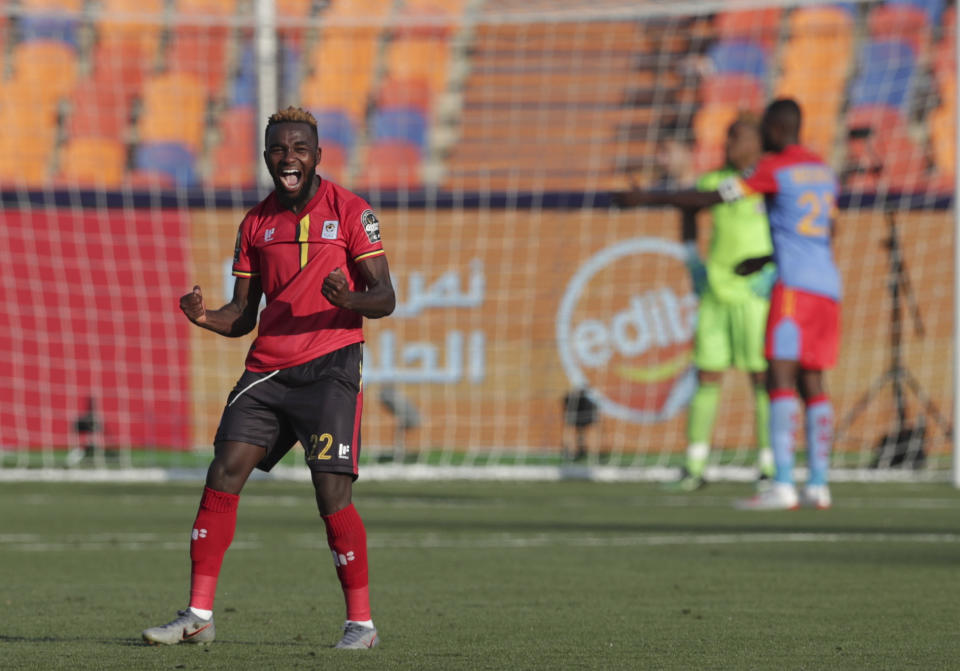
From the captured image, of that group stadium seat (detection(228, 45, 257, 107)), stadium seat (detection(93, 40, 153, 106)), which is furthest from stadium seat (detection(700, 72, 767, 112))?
stadium seat (detection(93, 40, 153, 106))

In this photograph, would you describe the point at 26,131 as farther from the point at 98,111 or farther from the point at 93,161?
the point at 98,111

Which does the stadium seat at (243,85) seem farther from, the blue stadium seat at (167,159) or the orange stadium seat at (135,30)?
the orange stadium seat at (135,30)

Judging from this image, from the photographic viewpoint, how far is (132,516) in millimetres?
9500

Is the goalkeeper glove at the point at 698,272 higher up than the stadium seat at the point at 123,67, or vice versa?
the stadium seat at the point at 123,67

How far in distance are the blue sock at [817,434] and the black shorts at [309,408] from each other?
15.8 feet

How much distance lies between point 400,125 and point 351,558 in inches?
629

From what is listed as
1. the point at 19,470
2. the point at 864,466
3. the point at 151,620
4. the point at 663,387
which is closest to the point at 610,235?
the point at 663,387

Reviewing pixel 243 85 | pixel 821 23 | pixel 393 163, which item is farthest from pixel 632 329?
pixel 243 85

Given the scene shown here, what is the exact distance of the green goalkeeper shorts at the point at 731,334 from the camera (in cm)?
1095

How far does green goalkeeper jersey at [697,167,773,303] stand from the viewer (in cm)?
1090

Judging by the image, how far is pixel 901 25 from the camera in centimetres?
2014

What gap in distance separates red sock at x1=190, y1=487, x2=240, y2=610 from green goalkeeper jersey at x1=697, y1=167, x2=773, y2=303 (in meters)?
6.29

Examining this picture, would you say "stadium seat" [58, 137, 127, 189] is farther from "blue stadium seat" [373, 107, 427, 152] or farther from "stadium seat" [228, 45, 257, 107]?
"blue stadium seat" [373, 107, 427, 152]

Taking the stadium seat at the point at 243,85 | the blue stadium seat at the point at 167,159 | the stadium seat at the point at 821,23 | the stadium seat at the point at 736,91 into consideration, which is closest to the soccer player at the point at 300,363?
the stadium seat at the point at 736,91
